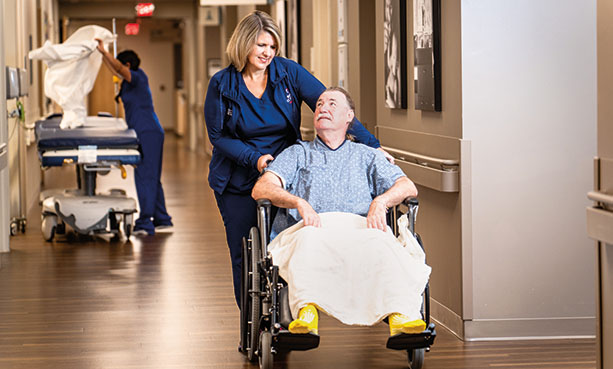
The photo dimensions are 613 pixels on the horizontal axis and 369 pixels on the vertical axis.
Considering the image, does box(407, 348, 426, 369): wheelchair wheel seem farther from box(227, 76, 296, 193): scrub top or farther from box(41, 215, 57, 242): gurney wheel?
box(41, 215, 57, 242): gurney wheel

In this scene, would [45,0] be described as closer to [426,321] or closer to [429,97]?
[429,97]

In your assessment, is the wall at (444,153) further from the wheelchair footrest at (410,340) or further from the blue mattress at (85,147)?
the blue mattress at (85,147)

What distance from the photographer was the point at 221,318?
4.88 metres

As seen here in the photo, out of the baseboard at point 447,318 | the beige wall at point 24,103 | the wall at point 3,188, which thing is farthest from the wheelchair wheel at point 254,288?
the beige wall at point 24,103

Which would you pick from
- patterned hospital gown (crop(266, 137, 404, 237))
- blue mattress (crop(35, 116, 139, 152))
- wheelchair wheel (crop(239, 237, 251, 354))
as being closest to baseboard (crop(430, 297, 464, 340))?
patterned hospital gown (crop(266, 137, 404, 237))

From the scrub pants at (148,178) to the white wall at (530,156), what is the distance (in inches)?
168

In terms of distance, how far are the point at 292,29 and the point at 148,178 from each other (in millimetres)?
2073

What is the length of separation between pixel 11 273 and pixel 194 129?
44.1 ft

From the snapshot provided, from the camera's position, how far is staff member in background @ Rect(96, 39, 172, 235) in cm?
806

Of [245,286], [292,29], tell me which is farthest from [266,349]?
[292,29]

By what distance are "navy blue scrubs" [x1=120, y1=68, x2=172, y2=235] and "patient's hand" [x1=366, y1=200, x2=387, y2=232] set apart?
473 cm

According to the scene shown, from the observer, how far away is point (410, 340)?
325 centimetres

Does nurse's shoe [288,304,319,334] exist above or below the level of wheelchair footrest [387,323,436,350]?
above

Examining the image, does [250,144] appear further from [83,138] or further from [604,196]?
[83,138]
